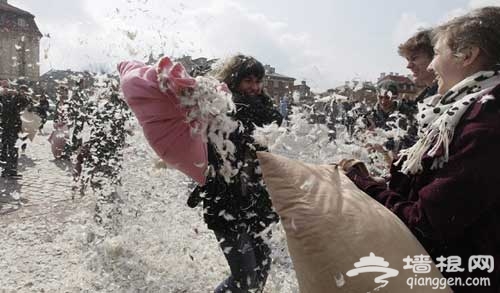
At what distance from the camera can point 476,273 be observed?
162cm

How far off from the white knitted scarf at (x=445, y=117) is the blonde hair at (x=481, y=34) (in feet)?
0.25

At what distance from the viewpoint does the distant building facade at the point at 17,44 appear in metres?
22.6

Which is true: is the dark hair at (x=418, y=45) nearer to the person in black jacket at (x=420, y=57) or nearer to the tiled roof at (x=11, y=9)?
the person in black jacket at (x=420, y=57)

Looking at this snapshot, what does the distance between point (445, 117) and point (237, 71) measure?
5.59 ft

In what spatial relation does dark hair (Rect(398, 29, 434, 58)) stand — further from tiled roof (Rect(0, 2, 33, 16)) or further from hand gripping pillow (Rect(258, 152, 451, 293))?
tiled roof (Rect(0, 2, 33, 16))

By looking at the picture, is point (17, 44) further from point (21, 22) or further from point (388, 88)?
point (388, 88)

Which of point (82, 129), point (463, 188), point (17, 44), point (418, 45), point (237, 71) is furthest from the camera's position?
point (17, 44)

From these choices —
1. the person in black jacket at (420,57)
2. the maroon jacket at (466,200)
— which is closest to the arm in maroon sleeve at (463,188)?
the maroon jacket at (466,200)

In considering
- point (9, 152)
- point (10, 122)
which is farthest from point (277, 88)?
point (9, 152)

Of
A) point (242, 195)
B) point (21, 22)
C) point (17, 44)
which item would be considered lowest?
point (242, 195)

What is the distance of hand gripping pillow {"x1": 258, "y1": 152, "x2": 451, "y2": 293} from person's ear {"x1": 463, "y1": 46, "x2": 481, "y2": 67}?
602 millimetres

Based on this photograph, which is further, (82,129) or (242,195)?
(82,129)

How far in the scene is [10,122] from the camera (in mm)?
9750

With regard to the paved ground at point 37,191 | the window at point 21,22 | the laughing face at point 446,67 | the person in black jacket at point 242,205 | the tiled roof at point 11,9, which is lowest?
the paved ground at point 37,191
